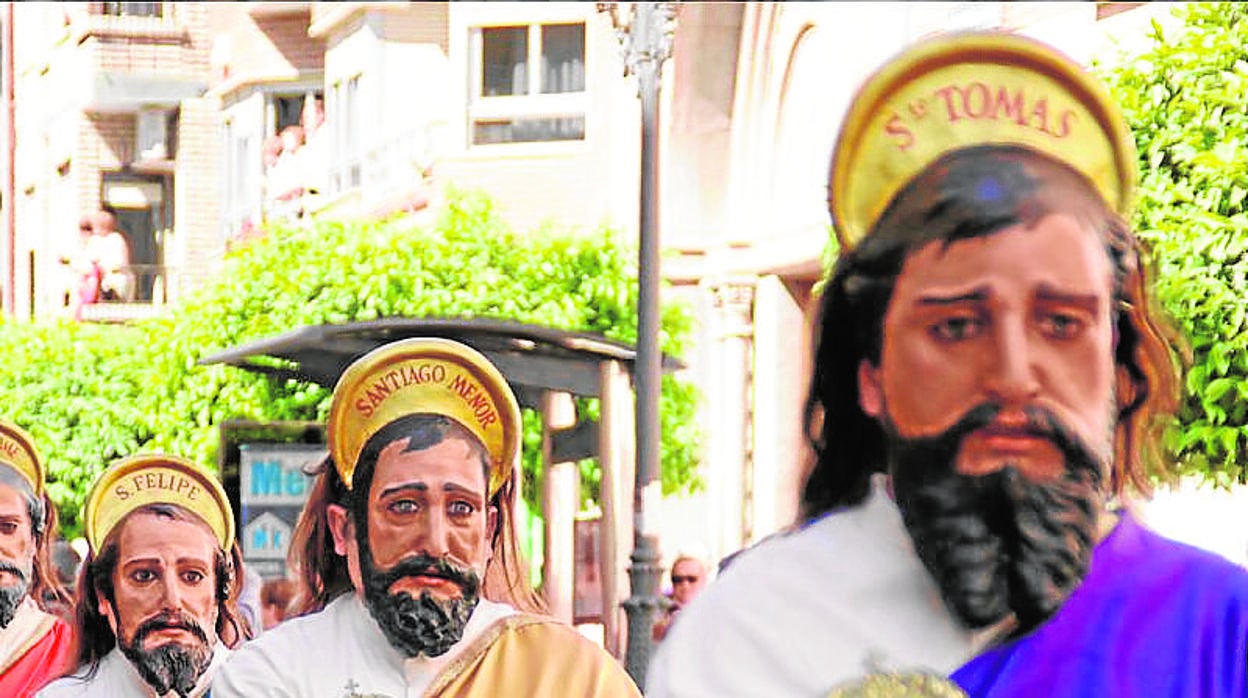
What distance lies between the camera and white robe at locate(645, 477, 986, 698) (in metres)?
3.04

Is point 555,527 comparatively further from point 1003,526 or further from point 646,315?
point 1003,526

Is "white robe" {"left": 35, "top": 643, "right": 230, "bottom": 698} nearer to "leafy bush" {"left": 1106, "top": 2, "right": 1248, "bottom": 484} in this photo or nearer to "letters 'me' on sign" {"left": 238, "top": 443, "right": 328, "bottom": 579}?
"leafy bush" {"left": 1106, "top": 2, "right": 1248, "bottom": 484}

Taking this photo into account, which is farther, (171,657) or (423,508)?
(171,657)

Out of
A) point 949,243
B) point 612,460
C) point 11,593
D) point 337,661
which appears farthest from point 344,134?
point 949,243

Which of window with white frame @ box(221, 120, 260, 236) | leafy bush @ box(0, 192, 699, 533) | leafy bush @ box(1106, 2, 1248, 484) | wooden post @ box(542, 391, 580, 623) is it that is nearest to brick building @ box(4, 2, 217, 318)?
window with white frame @ box(221, 120, 260, 236)

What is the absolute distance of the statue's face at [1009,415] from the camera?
292 cm

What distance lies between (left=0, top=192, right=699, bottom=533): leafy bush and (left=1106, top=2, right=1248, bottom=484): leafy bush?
11.3 m

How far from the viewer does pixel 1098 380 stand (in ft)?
9.72

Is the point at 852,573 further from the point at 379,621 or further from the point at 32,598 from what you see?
the point at 32,598

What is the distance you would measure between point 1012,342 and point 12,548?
632 cm

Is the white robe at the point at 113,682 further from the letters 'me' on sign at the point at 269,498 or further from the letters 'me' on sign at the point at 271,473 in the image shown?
the letters 'me' on sign at the point at 271,473

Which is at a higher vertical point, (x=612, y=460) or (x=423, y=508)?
(x=423, y=508)

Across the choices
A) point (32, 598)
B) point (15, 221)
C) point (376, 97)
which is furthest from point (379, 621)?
point (15, 221)

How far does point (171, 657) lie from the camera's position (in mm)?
7559
